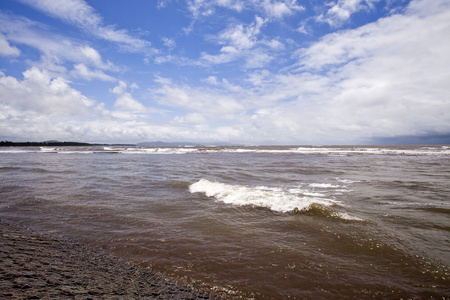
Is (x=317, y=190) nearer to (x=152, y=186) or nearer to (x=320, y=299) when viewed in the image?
(x=320, y=299)

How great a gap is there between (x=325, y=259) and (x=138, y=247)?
3693 mm

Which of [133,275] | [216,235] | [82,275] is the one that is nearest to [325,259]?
[216,235]

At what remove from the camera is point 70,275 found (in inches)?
115

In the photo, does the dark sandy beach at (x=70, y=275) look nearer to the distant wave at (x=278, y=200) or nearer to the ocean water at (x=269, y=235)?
the ocean water at (x=269, y=235)

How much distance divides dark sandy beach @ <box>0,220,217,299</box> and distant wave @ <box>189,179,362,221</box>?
177 inches

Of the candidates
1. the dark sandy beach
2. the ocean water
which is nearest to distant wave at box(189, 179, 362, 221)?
the ocean water

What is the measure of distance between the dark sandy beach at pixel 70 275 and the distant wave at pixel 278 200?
14.8 ft

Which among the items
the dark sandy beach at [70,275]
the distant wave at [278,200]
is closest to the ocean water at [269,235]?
the distant wave at [278,200]

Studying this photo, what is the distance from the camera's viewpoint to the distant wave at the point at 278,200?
6.43 m

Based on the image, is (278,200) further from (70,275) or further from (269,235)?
(70,275)

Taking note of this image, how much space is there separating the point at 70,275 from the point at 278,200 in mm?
5984

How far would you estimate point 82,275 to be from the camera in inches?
117

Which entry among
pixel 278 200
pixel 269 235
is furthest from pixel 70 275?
pixel 278 200

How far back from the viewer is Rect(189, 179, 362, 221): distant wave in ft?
21.1
